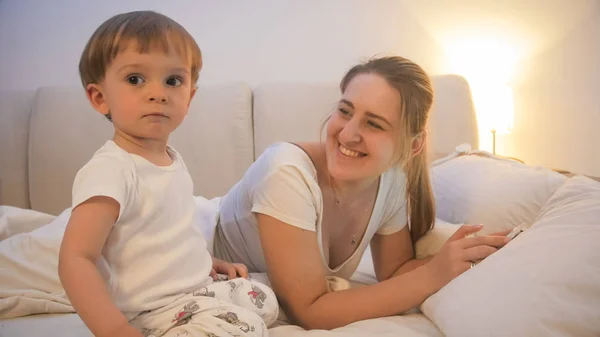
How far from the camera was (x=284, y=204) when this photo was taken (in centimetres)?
113

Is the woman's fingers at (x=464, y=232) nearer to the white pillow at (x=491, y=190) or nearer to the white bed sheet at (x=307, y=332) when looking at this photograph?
the white bed sheet at (x=307, y=332)

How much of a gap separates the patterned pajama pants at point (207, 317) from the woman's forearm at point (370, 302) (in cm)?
17

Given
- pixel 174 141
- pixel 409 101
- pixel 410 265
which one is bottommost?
pixel 410 265

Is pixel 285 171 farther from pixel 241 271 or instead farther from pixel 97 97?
pixel 97 97

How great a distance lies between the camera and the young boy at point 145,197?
2.75 feet

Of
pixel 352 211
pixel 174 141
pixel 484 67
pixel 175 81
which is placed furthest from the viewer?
pixel 484 67

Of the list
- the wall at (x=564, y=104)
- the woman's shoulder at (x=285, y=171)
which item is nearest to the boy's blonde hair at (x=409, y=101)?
the woman's shoulder at (x=285, y=171)

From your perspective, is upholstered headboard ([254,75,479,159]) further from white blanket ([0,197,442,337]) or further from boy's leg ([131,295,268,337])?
boy's leg ([131,295,268,337])

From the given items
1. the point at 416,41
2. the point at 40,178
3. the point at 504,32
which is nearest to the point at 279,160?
the point at 40,178

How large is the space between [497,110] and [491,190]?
134 cm

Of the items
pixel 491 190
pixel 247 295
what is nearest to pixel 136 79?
pixel 247 295

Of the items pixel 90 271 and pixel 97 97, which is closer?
pixel 90 271

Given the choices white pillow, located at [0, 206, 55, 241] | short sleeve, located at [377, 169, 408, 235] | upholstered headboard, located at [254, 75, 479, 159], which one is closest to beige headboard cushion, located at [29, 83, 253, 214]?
upholstered headboard, located at [254, 75, 479, 159]

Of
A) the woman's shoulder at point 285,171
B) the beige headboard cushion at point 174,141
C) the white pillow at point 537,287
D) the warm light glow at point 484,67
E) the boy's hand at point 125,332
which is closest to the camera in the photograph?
the boy's hand at point 125,332
